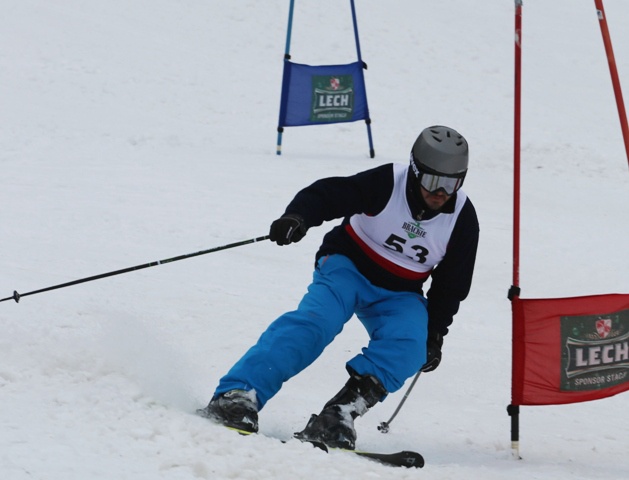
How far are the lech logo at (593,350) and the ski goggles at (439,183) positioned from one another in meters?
0.80

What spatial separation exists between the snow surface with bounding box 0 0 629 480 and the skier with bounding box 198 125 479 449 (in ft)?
1.23

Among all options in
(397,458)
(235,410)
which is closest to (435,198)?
(397,458)

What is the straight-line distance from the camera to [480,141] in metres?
11.8

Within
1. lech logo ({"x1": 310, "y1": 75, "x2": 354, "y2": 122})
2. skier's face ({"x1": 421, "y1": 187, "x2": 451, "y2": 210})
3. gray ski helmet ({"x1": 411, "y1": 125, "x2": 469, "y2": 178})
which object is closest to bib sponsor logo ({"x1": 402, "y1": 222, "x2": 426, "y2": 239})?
skier's face ({"x1": 421, "y1": 187, "x2": 451, "y2": 210})

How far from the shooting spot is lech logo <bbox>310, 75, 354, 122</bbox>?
33.3ft

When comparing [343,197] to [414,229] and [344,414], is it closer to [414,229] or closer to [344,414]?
[414,229]

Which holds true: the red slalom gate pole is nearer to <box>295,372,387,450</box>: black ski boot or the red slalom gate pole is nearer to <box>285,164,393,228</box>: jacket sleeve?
<box>285,164,393,228</box>: jacket sleeve

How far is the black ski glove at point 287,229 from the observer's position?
374 cm

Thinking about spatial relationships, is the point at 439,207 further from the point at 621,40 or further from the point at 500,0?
the point at 500,0

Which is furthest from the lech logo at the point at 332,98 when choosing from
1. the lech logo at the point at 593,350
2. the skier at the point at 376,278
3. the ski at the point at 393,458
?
the ski at the point at 393,458

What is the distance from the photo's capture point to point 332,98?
33.6ft

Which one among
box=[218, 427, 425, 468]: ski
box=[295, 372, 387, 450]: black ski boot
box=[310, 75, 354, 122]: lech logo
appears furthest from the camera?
box=[310, 75, 354, 122]: lech logo

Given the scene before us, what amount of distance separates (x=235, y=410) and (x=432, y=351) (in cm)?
110

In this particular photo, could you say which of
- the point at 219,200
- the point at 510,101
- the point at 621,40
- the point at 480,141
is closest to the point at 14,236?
the point at 219,200
